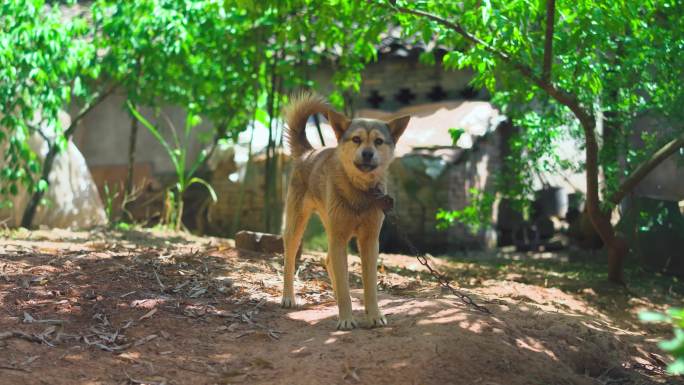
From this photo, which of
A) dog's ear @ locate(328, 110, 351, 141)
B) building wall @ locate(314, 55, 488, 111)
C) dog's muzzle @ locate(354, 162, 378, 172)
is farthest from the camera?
building wall @ locate(314, 55, 488, 111)

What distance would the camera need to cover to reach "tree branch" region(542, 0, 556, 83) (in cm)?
658

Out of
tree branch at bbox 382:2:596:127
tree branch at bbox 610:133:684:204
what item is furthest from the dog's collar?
tree branch at bbox 610:133:684:204

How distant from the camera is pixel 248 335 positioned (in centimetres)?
525

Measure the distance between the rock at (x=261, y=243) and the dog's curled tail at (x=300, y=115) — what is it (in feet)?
7.27

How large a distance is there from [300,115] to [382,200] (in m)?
1.27

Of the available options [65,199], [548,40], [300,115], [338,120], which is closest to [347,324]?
[338,120]

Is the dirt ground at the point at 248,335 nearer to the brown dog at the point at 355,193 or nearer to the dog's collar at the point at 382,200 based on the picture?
the brown dog at the point at 355,193

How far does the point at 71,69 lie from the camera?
980cm

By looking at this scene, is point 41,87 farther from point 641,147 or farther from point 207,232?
point 641,147

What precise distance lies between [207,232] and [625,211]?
7002 millimetres

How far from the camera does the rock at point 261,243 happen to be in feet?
27.5

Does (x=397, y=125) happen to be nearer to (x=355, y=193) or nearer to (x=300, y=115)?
(x=355, y=193)

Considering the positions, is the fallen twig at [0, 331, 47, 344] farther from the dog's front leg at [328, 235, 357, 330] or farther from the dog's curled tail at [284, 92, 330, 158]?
the dog's curled tail at [284, 92, 330, 158]

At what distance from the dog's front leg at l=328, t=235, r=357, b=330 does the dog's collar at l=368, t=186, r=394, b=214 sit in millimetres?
359
